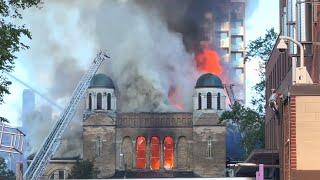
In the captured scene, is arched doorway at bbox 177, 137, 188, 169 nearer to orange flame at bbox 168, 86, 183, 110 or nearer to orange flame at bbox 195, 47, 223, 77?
orange flame at bbox 168, 86, 183, 110

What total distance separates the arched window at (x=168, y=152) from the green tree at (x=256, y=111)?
5018 cm

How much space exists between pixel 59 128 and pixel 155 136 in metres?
16.0

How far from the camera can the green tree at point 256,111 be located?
72.4 meters

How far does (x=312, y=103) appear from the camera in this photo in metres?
21.7

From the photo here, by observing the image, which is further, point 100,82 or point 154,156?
point 100,82

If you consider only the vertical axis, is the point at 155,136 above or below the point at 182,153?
above

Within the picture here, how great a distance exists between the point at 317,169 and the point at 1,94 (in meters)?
8.74

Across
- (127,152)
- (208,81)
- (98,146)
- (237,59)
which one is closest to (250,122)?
(127,152)

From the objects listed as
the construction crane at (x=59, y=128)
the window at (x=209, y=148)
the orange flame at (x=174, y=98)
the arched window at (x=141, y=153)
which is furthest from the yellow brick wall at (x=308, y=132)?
the orange flame at (x=174, y=98)

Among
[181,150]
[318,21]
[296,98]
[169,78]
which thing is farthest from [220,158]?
[296,98]

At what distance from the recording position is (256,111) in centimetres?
7400

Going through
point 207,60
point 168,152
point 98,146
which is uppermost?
point 207,60

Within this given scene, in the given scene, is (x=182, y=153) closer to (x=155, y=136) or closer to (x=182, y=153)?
(x=182, y=153)

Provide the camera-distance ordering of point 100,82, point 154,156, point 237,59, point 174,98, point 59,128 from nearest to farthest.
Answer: point 59,128, point 154,156, point 100,82, point 174,98, point 237,59
